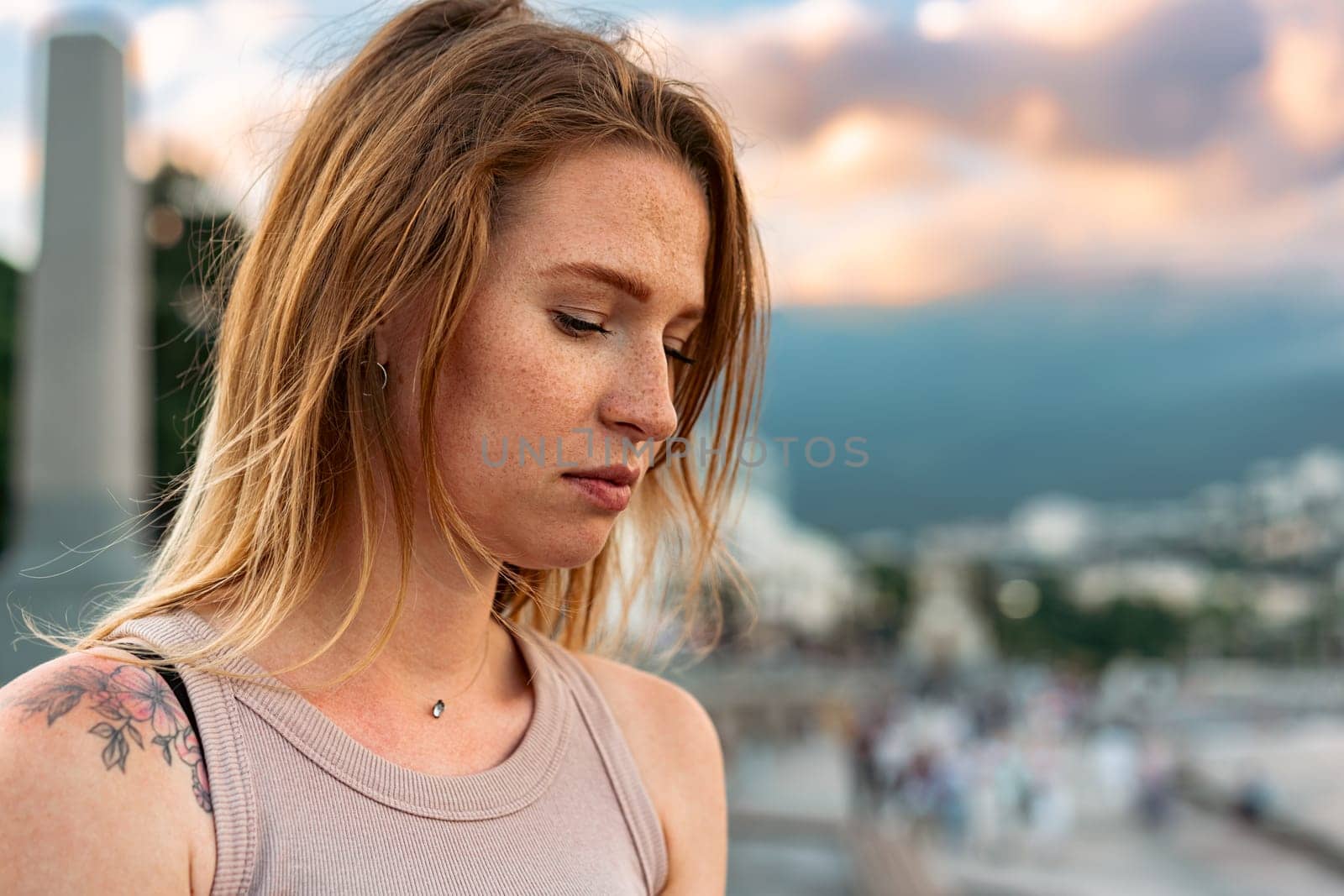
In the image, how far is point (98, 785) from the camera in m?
1.12

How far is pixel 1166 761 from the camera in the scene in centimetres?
2548

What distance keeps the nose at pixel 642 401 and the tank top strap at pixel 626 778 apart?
1.48 ft

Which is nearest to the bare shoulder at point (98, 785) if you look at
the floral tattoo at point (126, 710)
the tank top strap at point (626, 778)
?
the floral tattoo at point (126, 710)

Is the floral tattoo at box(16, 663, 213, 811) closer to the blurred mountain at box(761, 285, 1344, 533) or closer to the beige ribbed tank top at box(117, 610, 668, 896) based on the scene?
the beige ribbed tank top at box(117, 610, 668, 896)

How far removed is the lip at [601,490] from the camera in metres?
1.41

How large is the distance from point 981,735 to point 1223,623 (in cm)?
1804

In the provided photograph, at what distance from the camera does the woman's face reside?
1372mm

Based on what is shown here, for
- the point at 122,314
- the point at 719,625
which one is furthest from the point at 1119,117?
the point at 719,625

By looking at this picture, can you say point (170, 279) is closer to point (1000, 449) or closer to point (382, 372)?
point (382, 372)

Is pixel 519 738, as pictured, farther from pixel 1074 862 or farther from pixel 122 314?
pixel 1074 862

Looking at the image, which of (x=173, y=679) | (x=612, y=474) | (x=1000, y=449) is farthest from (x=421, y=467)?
(x=1000, y=449)

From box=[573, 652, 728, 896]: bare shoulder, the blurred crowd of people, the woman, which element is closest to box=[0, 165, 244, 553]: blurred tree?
the blurred crowd of people

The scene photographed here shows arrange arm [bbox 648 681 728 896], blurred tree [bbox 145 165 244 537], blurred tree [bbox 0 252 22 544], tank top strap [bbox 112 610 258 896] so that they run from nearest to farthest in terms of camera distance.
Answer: tank top strap [bbox 112 610 258 896], arm [bbox 648 681 728 896], blurred tree [bbox 0 252 22 544], blurred tree [bbox 145 165 244 537]

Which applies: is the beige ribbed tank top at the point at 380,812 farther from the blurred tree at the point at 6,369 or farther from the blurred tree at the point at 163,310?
the blurred tree at the point at 6,369
